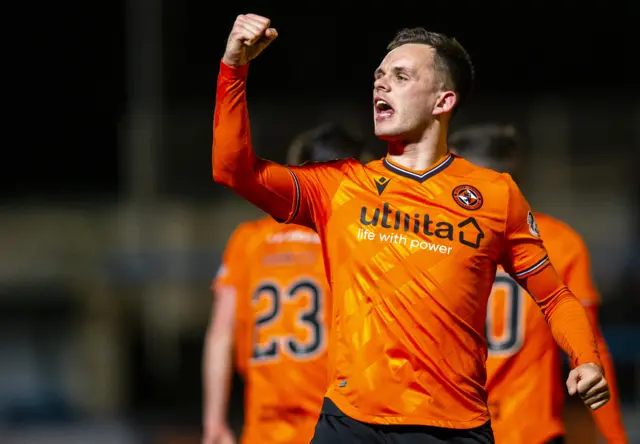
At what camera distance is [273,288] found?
4.77 m

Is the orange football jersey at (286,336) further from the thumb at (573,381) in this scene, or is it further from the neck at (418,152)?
the thumb at (573,381)

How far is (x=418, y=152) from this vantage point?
3561 millimetres

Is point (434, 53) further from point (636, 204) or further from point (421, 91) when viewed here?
point (636, 204)

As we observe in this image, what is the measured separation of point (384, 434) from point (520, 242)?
66 centimetres

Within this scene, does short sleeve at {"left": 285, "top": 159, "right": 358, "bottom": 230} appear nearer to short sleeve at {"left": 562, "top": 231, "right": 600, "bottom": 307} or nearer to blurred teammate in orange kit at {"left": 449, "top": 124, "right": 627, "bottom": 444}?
blurred teammate in orange kit at {"left": 449, "top": 124, "right": 627, "bottom": 444}

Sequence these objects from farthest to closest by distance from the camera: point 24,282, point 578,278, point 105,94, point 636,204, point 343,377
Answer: point 105,94
point 24,282
point 636,204
point 578,278
point 343,377

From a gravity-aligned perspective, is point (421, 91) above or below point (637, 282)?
above

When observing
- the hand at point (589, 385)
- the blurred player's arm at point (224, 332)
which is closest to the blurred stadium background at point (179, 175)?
the blurred player's arm at point (224, 332)

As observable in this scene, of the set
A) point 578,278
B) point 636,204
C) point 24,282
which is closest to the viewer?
point 578,278

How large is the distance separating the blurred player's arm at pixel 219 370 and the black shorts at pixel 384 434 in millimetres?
1538

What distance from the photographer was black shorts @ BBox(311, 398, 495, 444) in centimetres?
332

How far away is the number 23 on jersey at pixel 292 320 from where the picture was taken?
474cm

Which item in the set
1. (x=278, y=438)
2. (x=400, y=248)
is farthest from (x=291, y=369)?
(x=400, y=248)

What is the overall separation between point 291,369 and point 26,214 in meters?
9.21
